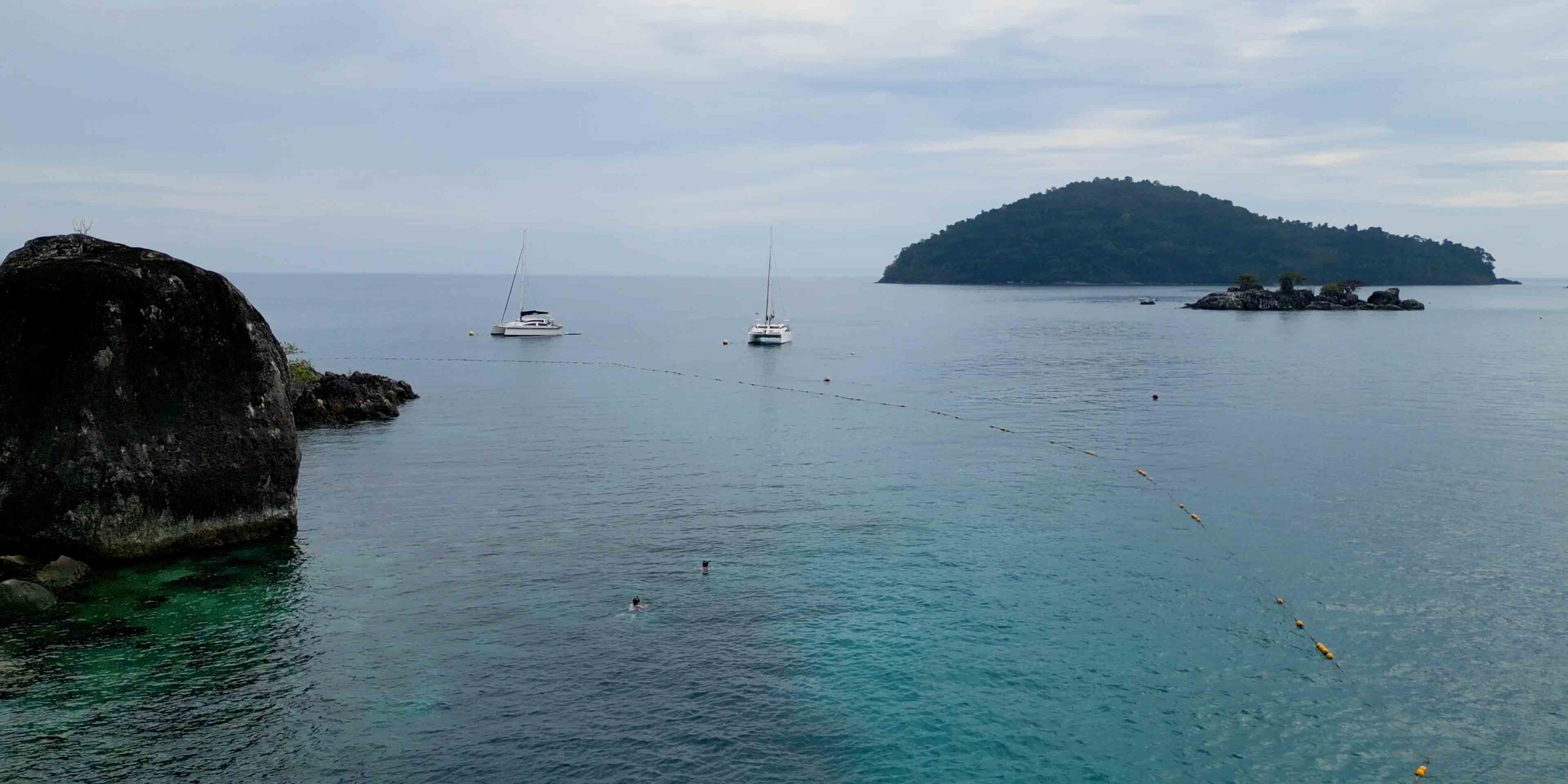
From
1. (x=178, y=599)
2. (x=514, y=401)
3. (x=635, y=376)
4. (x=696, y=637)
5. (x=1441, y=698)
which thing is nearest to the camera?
(x=1441, y=698)

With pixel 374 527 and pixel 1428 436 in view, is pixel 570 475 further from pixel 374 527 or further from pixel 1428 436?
pixel 1428 436

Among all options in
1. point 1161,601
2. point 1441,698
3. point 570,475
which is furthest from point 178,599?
point 1441,698

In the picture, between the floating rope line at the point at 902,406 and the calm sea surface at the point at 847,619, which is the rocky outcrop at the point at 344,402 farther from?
the floating rope line at the point at 902,406

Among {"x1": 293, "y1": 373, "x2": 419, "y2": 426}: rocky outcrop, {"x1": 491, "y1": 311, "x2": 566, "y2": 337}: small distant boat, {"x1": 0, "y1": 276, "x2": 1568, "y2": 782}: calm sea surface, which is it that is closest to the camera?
{"x1": 0, "y1": 276, "x2": 1568, "y2": 782}: calm sea surface

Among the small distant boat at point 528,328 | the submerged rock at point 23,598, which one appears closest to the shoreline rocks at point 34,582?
the submerged rock at point 23,598

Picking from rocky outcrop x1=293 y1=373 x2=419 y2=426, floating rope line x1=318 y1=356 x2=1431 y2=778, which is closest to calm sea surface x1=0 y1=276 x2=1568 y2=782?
floating rope line x1=318 y1=356 x2=1431 y2=778

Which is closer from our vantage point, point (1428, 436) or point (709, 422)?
point (1428, 436)

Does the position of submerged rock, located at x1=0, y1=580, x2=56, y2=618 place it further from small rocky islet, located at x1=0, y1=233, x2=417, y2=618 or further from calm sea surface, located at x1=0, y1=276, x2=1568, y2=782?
calm sea surface, located at x1=0, y1=276, x2=1568, y2=782
